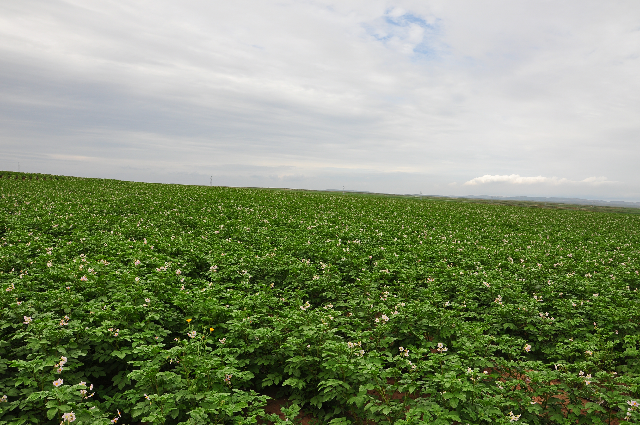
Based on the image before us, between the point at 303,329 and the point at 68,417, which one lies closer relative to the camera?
the point at 68,417

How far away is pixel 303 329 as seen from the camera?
249 inches

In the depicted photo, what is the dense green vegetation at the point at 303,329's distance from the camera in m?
4.72

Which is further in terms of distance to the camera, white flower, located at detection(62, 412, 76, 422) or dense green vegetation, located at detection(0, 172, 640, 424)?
dense green vegetation, located at detection(0, 172, 640, 424)

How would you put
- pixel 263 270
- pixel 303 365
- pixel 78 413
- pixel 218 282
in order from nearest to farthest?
pixel 78 413, pixel 303 365, pixel 218 282, pixel 263 270

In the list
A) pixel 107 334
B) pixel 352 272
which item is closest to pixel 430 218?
pixel 352 272

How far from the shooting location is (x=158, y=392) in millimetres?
4621

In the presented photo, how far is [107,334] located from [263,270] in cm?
571

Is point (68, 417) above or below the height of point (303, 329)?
below

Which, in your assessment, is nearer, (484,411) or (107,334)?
A: (484,411)

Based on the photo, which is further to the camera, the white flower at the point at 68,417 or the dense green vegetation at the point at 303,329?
the dense green vegetation at the point at 303,329

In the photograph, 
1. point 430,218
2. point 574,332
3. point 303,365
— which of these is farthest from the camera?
point 430,218

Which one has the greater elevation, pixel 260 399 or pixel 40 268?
pixel 40 268

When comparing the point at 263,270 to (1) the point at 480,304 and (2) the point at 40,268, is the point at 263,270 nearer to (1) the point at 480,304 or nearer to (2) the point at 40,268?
(2) the point at 40,268

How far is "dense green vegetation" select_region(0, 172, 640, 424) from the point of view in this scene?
4.72 m
